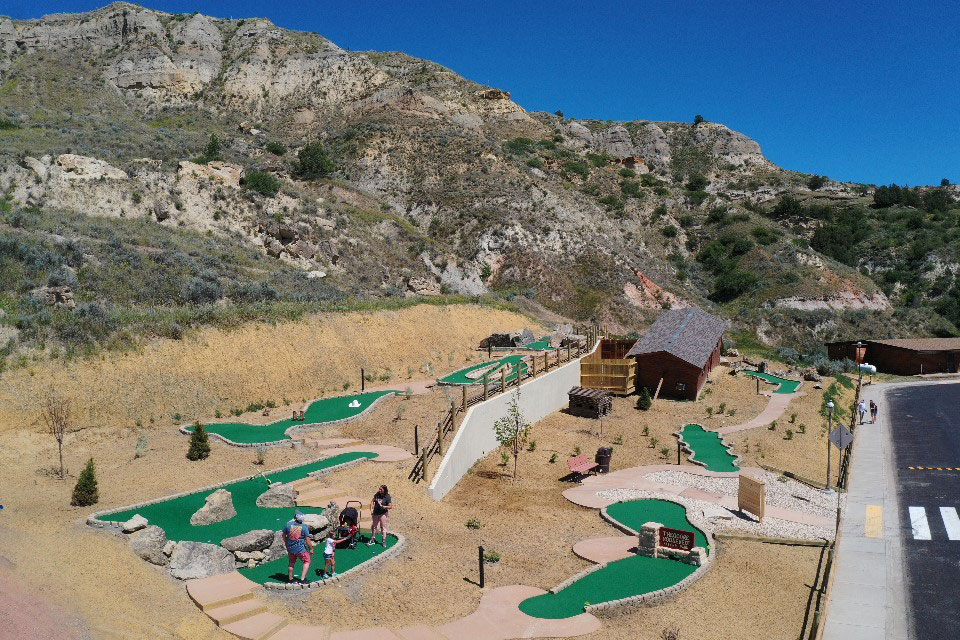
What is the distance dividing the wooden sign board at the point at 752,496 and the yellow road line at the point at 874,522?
2.65 metres

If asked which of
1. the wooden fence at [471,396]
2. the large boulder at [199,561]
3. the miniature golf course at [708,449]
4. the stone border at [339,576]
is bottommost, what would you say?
the miniature golf course at [708,449]

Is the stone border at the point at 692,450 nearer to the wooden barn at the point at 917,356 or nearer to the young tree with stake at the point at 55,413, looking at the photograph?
the young tree with stake at the point at 55,413

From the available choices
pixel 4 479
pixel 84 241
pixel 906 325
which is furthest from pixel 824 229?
pixel 4 479

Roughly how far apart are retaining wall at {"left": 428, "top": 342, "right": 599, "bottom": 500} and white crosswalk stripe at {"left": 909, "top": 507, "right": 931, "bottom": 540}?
12209mm

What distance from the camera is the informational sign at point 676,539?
13.2 m

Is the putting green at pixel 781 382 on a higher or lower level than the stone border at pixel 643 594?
higher

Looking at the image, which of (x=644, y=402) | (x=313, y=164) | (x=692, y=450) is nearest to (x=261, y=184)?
(x=313, y=164)

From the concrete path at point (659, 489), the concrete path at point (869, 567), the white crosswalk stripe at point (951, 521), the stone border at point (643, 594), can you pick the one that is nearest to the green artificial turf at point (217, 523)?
the stone border at point (643, 594)

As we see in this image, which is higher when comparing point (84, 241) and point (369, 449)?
point (84, 241)

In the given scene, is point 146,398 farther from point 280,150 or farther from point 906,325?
point 906,325

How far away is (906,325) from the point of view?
60531 millimetres

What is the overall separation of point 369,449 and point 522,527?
622 cm

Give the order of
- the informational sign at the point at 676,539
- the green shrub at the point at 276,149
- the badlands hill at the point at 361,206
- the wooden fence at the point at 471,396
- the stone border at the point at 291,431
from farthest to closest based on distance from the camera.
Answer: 1. the green shrub at the point at 276,149
2. the badlands hill at the point at 361,206
3. the stone border at the point at 291,431
4. the wooden fence at the point at 471,396
5. the informational sign at the point at 676,539

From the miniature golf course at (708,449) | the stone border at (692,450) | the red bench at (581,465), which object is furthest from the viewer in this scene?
the stone border at (692,450)
